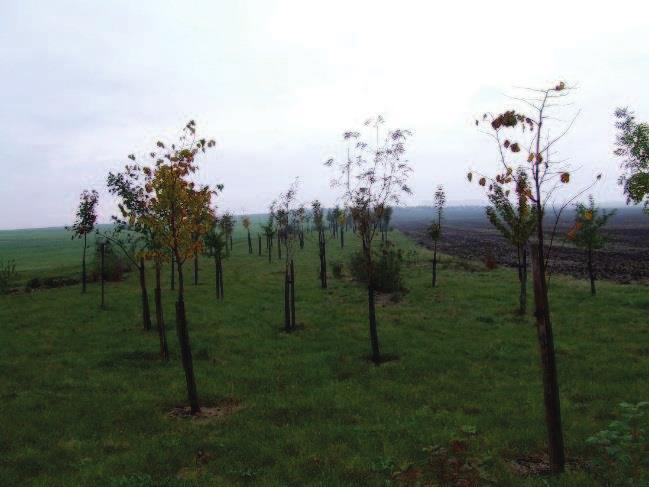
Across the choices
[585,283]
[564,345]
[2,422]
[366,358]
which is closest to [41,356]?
[2,422]

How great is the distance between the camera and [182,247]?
1530 centimetres

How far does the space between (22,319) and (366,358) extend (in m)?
19.8

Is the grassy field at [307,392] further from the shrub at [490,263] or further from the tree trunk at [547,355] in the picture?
the shrub at [490,263]

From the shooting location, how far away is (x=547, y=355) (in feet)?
26.8

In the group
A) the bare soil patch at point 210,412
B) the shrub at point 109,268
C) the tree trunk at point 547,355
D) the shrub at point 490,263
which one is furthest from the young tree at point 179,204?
the shrub at point 109,268

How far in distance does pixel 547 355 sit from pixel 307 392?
25.1ft

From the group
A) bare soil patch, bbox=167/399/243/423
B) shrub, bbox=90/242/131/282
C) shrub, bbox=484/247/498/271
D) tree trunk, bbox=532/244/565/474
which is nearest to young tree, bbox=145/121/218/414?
bare soil patch, bbox=167/399/243/423

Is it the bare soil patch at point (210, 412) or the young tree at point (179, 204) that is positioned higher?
the young tree at point (179, 204)

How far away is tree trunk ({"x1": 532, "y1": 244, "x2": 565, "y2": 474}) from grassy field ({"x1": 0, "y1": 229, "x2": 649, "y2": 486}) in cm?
48

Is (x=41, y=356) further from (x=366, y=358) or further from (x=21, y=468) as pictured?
(x=366, y=358)

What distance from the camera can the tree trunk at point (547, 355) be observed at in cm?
790

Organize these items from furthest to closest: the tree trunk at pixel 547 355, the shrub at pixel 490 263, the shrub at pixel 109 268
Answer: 1. the shrub at pixel 109 268
2. the shrub at pixel 490 263
3. the tree trunk at pixel 547 355

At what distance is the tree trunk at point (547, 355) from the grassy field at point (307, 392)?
0.48 metres

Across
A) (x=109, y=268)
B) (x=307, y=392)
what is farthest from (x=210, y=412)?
(x=109, y=268)
